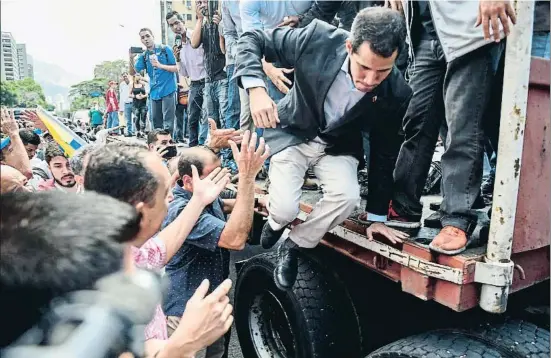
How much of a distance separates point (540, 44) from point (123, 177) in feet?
5.68

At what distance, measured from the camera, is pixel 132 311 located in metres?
0.81

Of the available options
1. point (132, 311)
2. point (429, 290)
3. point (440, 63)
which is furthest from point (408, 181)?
point (132, 311)

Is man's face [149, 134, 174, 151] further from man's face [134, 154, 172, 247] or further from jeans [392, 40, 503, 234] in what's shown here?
man's face [134, 154, 172, 247]

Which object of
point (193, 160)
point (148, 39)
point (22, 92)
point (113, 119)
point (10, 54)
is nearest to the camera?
point (10, 54)

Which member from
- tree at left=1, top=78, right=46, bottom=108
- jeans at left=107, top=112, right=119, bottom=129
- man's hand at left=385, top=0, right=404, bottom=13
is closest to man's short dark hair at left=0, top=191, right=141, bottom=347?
tree at left=1, top=78, right=46, bottom=108

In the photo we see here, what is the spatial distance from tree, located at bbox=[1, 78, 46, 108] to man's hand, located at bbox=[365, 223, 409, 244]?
1.33 metres

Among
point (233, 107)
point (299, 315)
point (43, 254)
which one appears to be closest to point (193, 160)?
point (299, 315)

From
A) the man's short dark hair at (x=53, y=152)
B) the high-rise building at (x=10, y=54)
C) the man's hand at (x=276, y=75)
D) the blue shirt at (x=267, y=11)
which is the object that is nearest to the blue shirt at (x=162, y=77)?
the man's short dark hair at (x=53, y=152)

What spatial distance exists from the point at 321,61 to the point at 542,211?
1.07 m

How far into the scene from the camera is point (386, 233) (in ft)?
6.23

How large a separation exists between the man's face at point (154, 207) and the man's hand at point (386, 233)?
98 cm

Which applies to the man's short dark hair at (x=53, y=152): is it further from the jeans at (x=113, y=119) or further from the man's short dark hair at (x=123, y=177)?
the jeans at (x=113, y=119)

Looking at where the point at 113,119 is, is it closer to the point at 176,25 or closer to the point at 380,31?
the point at 176,25

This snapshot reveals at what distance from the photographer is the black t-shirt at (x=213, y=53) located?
485 centimetres
